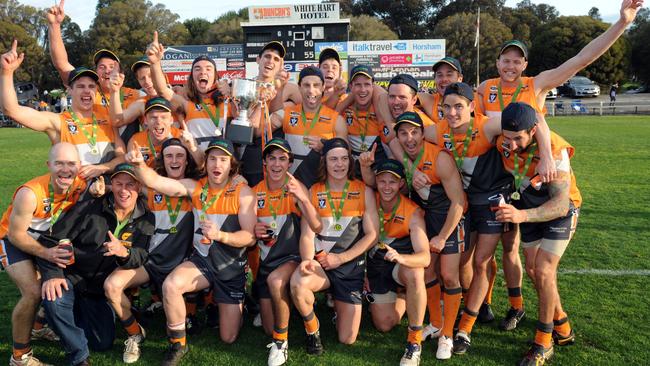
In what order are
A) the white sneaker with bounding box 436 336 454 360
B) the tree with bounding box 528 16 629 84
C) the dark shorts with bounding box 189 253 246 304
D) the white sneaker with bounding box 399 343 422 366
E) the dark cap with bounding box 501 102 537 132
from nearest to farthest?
1. the dark cap with bounding box 501 102 537 132
2. the white sneaker with bounding box 399 343 422 366
3. the white sneaker with bounding box 436 336 454 360
4. the dark shorts with bounding box 189 253 246 304
5. the tree with bounding box 528 16 629 84

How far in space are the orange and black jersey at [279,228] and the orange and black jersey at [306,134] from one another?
0.73m

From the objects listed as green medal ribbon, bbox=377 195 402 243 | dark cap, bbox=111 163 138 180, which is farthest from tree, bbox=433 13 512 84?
dark cap, bbox=111 163 138 180

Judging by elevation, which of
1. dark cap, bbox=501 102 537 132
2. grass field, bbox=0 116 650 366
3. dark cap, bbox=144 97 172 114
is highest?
dark cap, bbox=144 97 172 114

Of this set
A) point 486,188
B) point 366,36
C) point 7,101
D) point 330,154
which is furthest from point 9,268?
point 366,36

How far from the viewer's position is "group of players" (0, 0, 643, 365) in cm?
408

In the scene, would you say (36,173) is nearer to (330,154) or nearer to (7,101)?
(7,101)

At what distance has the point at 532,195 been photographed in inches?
165

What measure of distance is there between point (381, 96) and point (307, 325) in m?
2.65

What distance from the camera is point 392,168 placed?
436cm

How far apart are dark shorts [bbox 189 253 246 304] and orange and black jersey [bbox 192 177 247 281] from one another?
0.13 feet

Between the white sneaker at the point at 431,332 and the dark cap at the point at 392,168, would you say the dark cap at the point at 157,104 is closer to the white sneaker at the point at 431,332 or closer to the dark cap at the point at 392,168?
the dark cap at the point at 392,168

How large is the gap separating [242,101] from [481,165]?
2.45 metres

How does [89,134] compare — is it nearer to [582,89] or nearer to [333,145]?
[333,145]

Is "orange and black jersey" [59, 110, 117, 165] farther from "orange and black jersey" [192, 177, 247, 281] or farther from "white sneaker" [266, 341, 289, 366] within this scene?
"white sneaker" [266, 341, 289, 366]
